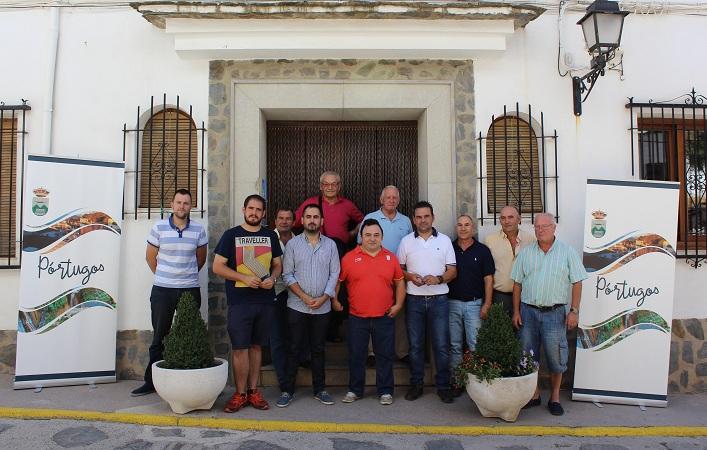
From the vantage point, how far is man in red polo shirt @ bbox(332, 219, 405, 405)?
466 cm

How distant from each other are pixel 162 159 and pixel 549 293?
12.9 feet

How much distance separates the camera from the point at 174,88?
552 centimetres

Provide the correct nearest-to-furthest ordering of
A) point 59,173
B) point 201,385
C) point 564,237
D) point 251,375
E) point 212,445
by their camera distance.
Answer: point 212,445 < point 201,385 < point 251,375 < point 59,173 < point 564,237

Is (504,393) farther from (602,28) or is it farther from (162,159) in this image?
(162,159)

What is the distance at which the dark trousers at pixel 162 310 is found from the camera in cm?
475

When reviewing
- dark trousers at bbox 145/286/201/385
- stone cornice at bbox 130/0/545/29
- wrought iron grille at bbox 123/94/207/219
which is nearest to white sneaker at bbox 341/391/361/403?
dark trousers at bbox 145/286/201/385

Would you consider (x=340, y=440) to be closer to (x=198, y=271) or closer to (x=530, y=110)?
(x=198, y=271)

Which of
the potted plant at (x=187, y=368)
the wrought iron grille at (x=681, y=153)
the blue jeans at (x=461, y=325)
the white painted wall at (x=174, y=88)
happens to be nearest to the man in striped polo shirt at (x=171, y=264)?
the potted plant at (x=187, y=368)

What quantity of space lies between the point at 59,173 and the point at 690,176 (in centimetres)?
633

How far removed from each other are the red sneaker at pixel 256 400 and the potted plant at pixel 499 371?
1.63 m

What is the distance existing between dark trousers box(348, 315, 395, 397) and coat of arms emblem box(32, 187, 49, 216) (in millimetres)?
2993

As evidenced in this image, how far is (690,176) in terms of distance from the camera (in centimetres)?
575

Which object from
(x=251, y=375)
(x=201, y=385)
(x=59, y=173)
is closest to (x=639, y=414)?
(x=251, y=375)

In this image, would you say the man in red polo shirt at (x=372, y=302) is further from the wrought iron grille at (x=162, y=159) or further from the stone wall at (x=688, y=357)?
the stone wall at (x=688, y=357)
